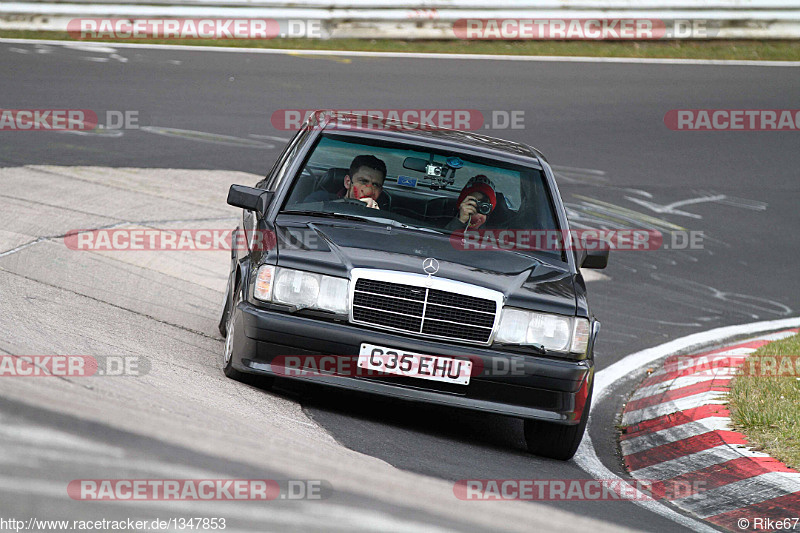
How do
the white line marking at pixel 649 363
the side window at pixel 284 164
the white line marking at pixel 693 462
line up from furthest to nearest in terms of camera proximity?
the side window at pixel 284 164 < the white line marking at pixel 693 462 < the white line marking at pixel 649 363

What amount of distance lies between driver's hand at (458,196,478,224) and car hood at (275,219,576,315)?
34 cm

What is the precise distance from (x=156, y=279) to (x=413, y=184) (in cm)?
280

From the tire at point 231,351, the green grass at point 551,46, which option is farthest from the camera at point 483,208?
the green grass at point 551,46

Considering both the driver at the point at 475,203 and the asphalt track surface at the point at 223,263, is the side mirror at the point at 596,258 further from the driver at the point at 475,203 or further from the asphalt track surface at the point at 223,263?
the asphalt track surface at the point at 223,263

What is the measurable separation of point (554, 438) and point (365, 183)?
1.88 meters

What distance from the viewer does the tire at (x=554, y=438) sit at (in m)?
5.93

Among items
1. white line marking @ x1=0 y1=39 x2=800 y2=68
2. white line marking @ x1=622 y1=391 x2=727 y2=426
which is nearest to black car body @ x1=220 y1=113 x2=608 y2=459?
white line marking @ x1=622 y1=391 x2=727 y2=426

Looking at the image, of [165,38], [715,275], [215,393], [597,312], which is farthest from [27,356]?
[165,38]

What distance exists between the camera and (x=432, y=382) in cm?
558

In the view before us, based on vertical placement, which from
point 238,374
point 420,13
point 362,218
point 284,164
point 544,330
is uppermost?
point 420,13

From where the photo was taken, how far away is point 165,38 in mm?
18281

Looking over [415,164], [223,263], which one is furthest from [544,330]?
[223,263]

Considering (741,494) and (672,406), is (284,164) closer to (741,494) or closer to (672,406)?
(672,406)

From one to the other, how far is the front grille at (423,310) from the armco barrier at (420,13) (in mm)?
13471
